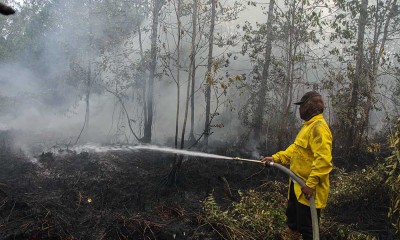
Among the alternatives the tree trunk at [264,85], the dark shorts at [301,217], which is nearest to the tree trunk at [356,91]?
the tree trunk at [264,85]

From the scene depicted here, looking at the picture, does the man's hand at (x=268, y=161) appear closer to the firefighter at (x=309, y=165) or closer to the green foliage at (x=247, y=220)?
the firefighter at (x=309, y=165)

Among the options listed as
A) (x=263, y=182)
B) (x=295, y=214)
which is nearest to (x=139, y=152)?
(x=263, y=182)

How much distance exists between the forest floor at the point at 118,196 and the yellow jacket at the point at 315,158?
190cm

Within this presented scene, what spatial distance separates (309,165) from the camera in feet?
12.4

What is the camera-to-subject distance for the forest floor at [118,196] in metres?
5.02

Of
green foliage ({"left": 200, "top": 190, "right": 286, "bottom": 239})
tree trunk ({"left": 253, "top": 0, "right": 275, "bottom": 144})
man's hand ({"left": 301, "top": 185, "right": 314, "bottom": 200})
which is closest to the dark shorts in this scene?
man's hand ({"left": 301, "top": 185, "right": 314, "bottom": 200})

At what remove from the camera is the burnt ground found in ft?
16.4

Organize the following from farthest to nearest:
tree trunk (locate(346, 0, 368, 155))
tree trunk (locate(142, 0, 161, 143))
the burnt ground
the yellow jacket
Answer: tree trunk (locate(142, 0, 161, 143))
tree trunk (locate(346, 0, 368, 155))
the burnt ground
the yellow jacket

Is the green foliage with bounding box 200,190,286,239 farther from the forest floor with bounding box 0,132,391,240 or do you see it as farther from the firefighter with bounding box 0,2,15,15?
the firefighter with bounding box 0,2,15,15

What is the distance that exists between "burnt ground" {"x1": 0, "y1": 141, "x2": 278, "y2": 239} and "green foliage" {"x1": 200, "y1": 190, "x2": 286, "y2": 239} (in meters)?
0.21

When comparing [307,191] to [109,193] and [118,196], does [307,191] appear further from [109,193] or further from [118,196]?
[109,193]

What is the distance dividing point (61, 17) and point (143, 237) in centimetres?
1504

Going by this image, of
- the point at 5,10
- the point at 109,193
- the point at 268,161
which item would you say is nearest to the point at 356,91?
the point at 268,161

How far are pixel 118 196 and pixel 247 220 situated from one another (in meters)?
2.87
